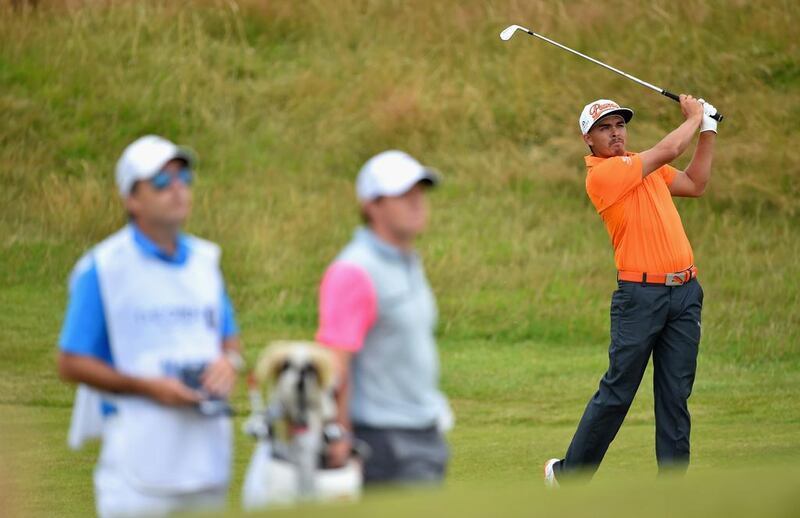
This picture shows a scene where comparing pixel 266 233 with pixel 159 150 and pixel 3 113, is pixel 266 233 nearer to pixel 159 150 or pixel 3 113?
pixel 3 113

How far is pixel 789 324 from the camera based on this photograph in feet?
44.1

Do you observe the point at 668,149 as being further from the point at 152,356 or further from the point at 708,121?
the point at 152,356

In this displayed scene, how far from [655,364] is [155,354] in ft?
12.3

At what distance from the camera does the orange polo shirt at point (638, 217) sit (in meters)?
7.55

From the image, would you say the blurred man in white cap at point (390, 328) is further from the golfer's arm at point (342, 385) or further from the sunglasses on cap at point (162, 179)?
the sunglasses on cap at point (162, 179)

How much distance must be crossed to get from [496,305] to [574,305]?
0.66m

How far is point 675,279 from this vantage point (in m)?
7.54

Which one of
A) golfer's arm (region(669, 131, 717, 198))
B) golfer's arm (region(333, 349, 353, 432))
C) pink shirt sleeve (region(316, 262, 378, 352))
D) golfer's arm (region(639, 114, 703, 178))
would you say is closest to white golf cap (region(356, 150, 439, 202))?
pink shirt sleeve (region(316, 262, 378, 352))

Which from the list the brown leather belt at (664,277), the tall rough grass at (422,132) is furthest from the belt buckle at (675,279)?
the tall rough grass at (422,132)

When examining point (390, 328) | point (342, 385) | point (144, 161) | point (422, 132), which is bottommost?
point (342, 385)

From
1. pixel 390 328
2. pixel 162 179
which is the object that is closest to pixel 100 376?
pixel 162 179

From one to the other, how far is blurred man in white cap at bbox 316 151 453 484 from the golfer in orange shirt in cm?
303

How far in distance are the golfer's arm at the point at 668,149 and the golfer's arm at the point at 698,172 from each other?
0.91ft

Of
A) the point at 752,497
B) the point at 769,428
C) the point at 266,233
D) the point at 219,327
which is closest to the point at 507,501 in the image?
the point at 752,497
